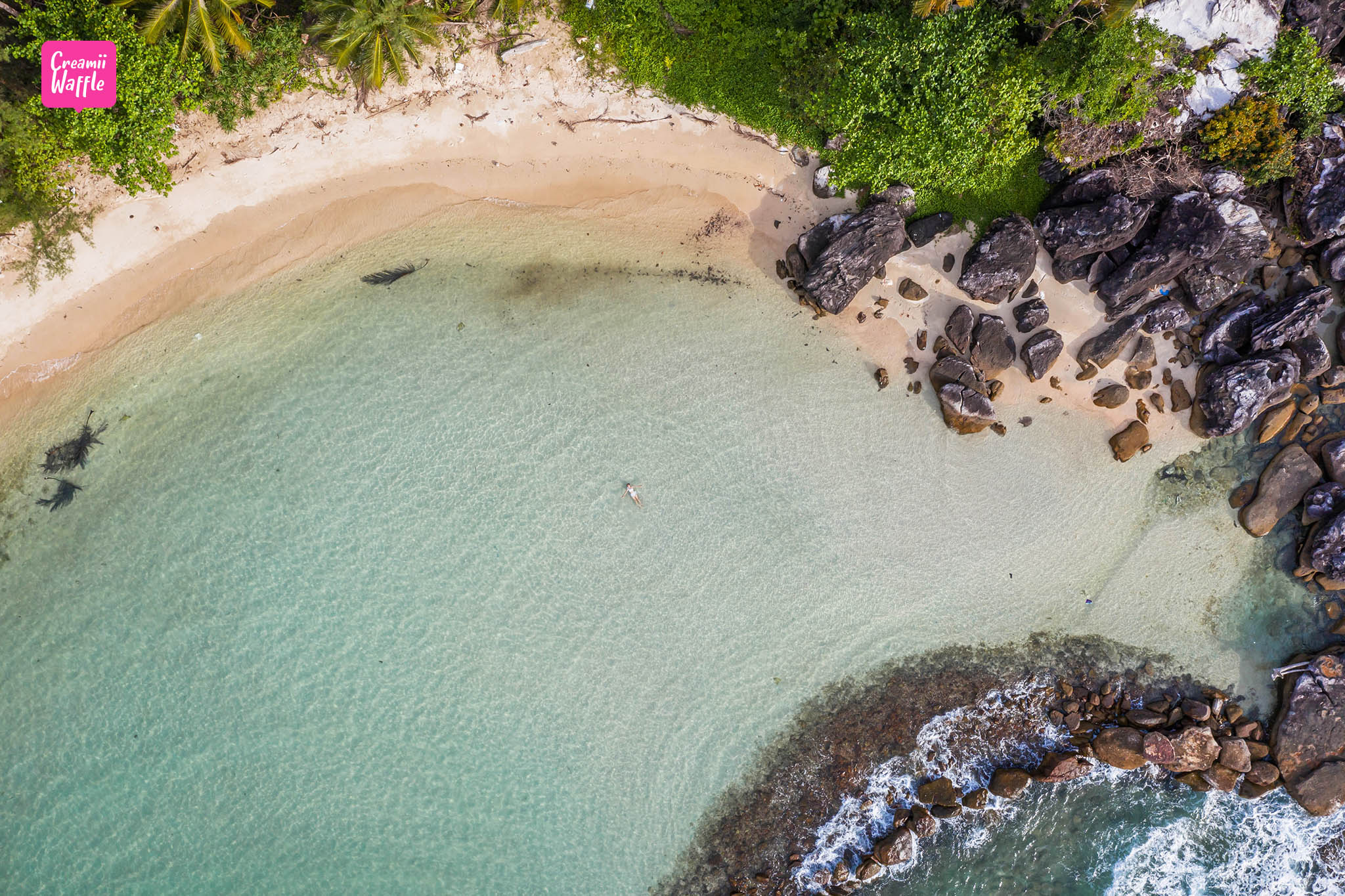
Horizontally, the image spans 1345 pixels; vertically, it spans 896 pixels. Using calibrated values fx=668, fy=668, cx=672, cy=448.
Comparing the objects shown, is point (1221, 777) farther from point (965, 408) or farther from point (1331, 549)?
point (965, 408)

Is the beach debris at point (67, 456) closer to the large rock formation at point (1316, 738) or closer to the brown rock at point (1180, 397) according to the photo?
the brown rock at point (1180, 397)

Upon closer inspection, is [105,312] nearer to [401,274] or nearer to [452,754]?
[401,274]

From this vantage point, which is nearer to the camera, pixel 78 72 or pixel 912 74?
pixel 78 72

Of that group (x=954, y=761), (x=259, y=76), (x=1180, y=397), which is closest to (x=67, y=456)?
(x=259, y=76)

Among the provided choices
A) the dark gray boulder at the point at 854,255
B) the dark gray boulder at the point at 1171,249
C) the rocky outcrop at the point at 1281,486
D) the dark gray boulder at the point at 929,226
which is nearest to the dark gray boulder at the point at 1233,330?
the dark gray boulder at the point at 1171,249

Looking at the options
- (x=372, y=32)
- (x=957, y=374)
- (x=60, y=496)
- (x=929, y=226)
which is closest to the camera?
(x=372, y=32)

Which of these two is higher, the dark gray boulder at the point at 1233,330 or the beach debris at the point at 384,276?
the dark gray boulder at the point at 1233,330
